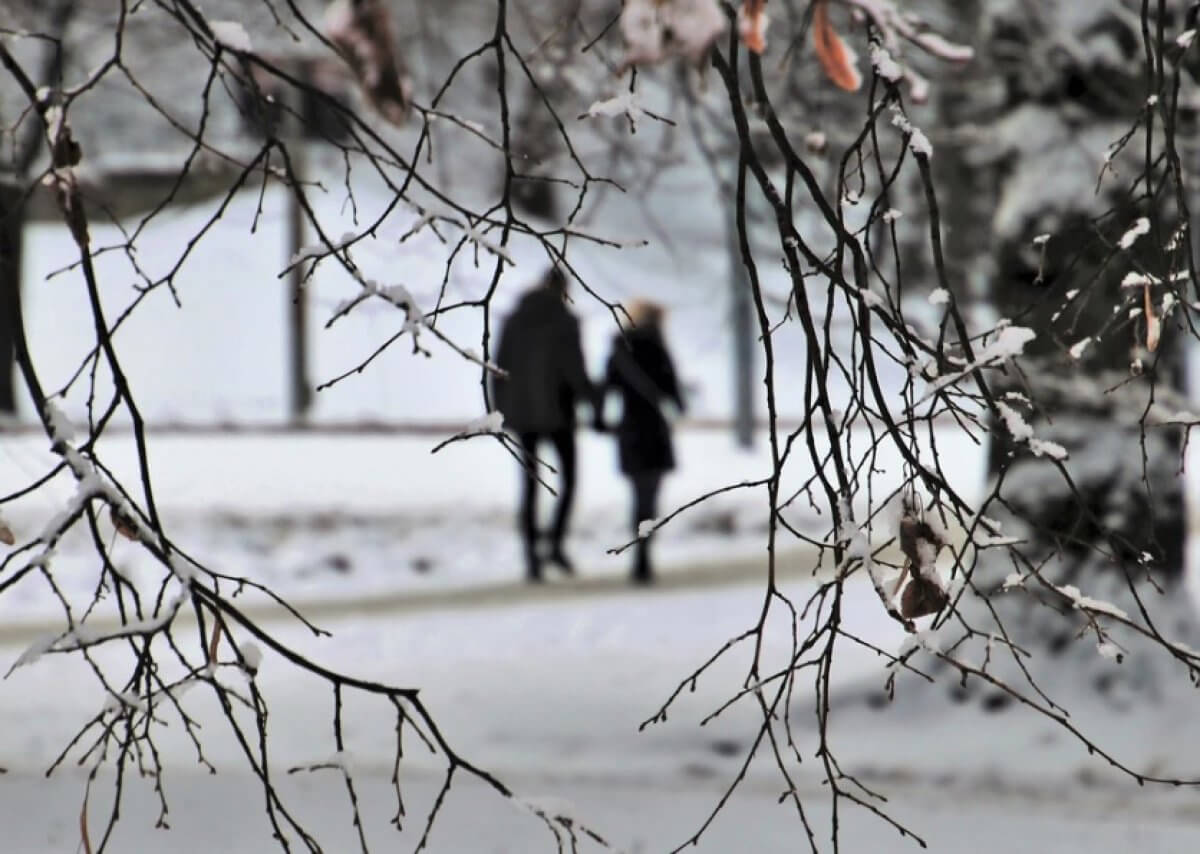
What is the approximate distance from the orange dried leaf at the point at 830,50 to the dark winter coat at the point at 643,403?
7502 mm

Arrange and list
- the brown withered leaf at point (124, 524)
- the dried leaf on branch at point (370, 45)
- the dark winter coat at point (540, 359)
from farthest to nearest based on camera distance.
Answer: the dark winter coat at point (540, 359)
the brown withered leaf at point (124, 524)
the dried leaf on branch at point (370, 45)

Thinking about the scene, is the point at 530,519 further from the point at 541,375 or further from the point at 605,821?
the point at 605,821

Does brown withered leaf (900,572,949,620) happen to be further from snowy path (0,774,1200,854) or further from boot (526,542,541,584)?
boot (526,542,541,584)

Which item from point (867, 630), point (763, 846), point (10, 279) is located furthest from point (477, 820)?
point (867, 630)

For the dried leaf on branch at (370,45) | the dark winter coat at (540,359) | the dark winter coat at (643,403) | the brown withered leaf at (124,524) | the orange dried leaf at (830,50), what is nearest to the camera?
the orange dried leaf at (830,50)

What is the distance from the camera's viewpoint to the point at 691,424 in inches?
668

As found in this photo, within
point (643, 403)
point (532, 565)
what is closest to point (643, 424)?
point (643, 403)

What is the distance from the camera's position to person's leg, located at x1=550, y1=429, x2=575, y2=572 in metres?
9.27

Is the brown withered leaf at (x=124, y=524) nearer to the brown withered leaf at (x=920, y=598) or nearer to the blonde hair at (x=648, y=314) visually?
the brown withered leaf at (x=920, y=598)

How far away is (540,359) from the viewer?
9.08 m

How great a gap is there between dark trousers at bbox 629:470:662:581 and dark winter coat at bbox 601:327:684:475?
0.14 feet

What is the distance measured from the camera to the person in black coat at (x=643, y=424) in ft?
30.2

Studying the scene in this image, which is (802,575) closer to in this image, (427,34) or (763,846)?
(427,34)

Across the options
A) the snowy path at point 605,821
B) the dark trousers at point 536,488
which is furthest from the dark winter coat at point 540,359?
the snowy path at point 605,821
